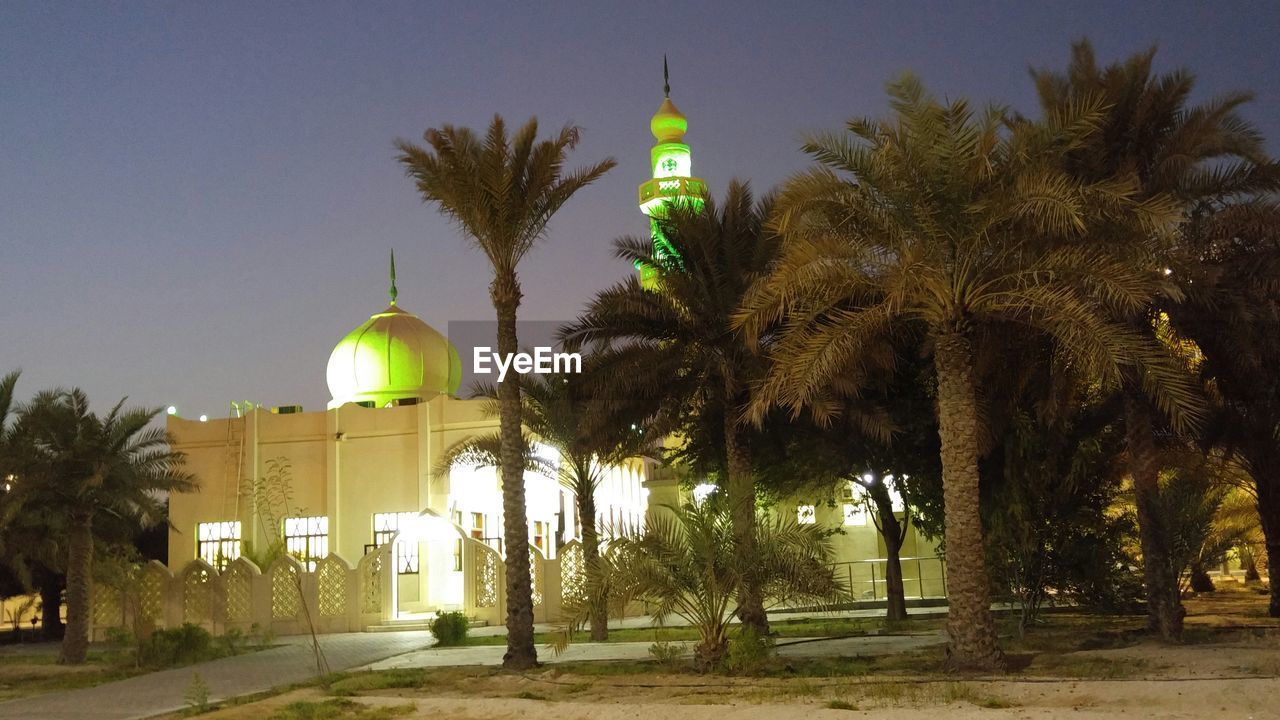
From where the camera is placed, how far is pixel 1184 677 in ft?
34.6

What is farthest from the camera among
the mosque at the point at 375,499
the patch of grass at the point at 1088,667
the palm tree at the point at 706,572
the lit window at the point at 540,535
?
the lit window at the point at 540,535

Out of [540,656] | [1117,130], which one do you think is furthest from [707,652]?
[1117,130]

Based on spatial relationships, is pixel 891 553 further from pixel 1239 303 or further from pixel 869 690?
pixel 869 690

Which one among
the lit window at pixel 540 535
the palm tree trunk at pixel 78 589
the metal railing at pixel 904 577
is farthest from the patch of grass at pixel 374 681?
the lit window at pixel 540 535

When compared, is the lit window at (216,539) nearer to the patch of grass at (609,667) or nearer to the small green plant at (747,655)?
the patch of grass at (609,667)

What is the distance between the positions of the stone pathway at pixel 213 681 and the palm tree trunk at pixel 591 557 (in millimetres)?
2910

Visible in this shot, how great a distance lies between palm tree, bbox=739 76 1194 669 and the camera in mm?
12188

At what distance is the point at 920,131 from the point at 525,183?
195 inches

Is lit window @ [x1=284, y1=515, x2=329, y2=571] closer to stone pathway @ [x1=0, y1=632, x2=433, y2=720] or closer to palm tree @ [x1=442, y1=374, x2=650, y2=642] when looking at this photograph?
stone pathway @ [x1=0, y1=632, x2=433, y2=720]

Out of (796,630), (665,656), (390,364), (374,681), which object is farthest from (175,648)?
(390,364)

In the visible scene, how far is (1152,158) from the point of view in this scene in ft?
51.2

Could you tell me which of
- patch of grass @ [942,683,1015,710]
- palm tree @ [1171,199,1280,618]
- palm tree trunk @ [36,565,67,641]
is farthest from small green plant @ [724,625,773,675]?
palm tree trunk @ [36,565,67,641]

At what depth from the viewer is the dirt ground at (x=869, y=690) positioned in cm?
957

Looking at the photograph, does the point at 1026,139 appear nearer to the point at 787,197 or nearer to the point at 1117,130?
the point at 787,197
